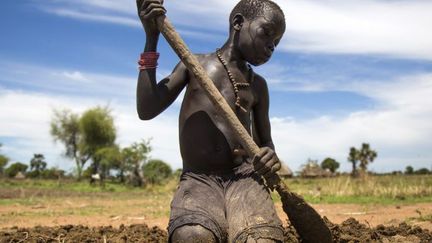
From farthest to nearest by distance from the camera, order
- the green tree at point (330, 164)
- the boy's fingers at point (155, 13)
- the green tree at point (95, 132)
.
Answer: the green tree at point (330, 164) → the green tree at point (95, 132) → the boy's fingers at point (155, 13)

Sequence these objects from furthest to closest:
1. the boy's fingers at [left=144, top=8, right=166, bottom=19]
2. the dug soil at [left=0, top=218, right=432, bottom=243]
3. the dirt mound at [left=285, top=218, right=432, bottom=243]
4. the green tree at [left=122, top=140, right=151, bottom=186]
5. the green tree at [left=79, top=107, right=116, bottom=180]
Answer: the green tree at [left=79, top=107, right=116, bottom=180]
the green tree at [left=122, top=140, right=151, bottom=186]
the dug soil at [left=0, top=218, right=432, bottom=243]
the dirt mound at [left=285, top=218, right=432, bottom=243]
the boy's fingers at [left=144, top=8, right=166, bottom=19]

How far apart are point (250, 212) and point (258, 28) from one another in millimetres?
1167

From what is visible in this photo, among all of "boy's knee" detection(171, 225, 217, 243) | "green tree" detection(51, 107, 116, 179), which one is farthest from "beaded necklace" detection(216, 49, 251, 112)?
"green tree" detection(51, 107, 116, 179)

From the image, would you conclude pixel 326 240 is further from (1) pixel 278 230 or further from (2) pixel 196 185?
(2) pixel 196 185

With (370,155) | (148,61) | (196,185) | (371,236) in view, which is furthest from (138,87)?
(370,155)

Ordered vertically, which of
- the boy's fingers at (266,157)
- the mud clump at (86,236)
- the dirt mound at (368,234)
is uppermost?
the boy's fingers at (266,157)

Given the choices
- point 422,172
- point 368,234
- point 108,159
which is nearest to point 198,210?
point 368,234

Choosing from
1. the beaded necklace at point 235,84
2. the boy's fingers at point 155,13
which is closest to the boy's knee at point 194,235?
the beaded necklace at point 235,84

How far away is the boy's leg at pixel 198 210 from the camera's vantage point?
2.99 m

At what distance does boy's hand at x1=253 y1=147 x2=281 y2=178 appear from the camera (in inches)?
120

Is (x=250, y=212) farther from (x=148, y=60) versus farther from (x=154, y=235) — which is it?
(x=154, y=235)

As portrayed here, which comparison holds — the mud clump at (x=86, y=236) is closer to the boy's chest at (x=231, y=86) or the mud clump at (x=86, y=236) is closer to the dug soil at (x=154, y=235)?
the dug soil at (x=154, y=235)

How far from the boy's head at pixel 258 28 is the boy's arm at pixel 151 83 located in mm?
505

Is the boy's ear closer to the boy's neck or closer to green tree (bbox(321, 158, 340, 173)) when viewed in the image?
the boy's neck
